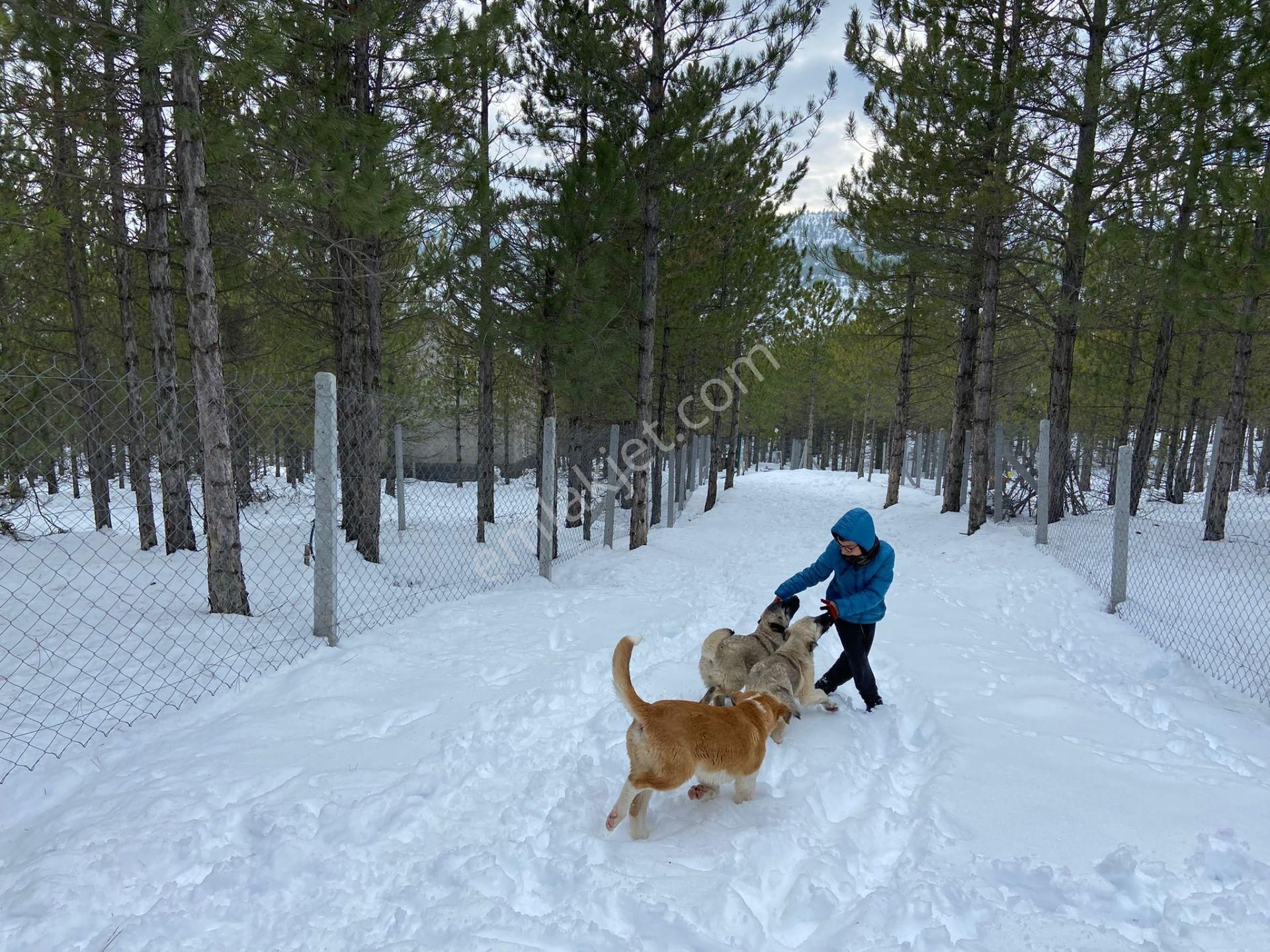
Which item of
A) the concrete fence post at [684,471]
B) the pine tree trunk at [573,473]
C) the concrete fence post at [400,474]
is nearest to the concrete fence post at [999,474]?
the concrete fence post at [684,471]

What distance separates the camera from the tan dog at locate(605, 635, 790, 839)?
102 inches

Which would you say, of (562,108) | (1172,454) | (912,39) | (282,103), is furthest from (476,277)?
(1172,454)

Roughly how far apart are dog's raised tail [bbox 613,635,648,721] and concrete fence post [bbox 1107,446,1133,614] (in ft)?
19.4

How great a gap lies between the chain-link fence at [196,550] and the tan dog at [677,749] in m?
2.65

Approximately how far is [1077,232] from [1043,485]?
12.3 feet

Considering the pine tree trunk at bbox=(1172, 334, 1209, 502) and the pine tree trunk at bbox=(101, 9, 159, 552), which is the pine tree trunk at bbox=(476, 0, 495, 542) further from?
the pine tree trunk at bbox=(1172, 334, 1209, 502)

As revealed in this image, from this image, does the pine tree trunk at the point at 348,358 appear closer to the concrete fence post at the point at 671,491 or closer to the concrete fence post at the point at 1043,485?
the concrete fence post at the point at 671,491

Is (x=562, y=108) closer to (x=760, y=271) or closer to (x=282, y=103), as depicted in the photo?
(x=282, y=103)

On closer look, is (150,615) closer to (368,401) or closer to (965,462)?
(368,401)

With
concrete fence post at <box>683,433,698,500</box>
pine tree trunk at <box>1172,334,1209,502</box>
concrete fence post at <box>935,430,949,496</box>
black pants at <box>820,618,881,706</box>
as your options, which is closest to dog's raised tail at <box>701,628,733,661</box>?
black pants at <box>820,618,881,706</box>

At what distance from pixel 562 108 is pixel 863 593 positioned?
896 centimetres

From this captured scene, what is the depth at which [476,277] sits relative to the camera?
9.34 meters

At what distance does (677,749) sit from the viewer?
262 cm

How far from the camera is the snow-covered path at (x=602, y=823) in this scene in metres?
2.12
